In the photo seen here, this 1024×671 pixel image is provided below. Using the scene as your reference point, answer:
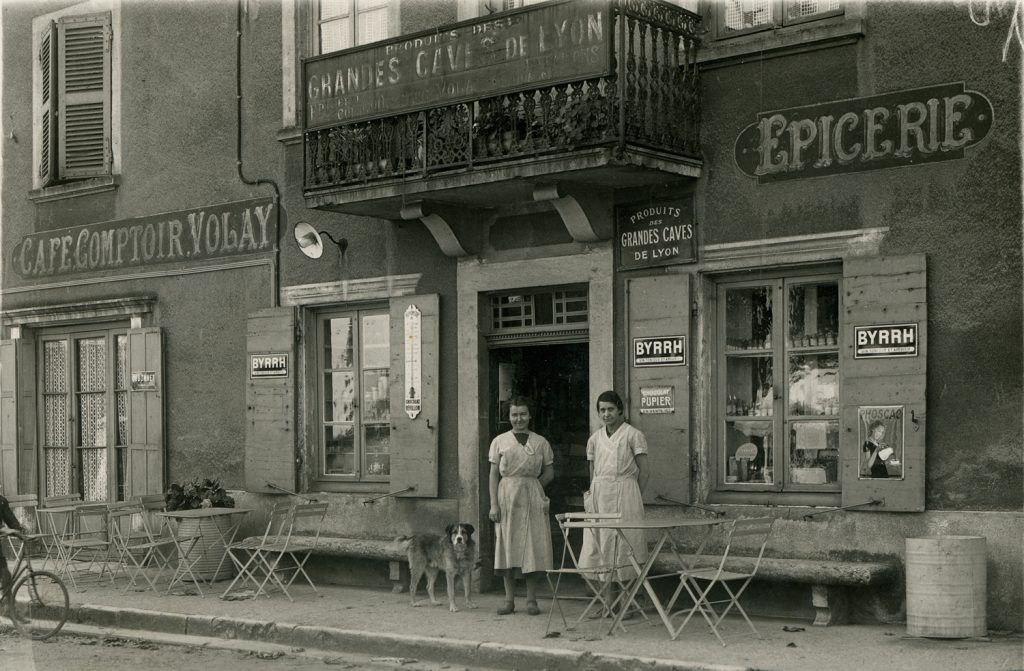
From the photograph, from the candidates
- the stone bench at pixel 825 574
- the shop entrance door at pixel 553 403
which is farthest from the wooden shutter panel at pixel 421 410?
the stone bench at pixel 825 574

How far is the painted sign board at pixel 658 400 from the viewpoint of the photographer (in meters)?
10.5

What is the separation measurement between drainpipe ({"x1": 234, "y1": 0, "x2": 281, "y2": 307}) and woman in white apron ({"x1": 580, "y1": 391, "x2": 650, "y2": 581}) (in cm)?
473

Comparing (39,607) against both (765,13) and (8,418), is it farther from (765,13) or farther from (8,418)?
(765,13)

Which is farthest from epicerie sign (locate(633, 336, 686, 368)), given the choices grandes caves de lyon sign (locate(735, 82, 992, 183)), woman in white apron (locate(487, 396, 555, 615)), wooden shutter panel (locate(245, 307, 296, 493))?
wooden shutter panel (locate(245, 307, 296, 493))

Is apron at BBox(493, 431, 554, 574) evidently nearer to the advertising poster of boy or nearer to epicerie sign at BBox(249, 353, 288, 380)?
the advertising poster of boy

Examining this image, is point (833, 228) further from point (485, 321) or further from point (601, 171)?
point (485, 321)

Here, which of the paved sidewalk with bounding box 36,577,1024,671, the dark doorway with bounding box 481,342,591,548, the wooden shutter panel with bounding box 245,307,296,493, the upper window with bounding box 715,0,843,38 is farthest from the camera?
the wooden shutter panel with bounding box 245,307,296,493

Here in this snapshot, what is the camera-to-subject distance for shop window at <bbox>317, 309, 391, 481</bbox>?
12711mm

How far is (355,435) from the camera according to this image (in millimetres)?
12906

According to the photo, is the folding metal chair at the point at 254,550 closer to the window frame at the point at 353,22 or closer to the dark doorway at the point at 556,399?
the dark doorway at the point at 556,399

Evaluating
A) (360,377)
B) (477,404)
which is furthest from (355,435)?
(477,404)

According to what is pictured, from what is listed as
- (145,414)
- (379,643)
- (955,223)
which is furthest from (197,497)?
(955,223)

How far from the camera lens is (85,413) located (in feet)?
51.3

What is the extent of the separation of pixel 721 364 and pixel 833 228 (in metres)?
1.39
